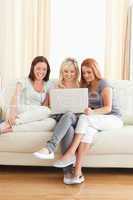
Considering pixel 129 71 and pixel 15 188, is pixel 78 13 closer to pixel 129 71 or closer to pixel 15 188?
pixel 129 71

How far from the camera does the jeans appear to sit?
2.59 meters

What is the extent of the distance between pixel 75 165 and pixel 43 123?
1.39 feet

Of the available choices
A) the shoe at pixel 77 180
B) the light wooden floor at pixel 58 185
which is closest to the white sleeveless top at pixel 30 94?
the light wooden floor at pixel 58 185

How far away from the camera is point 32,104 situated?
3.08 metres

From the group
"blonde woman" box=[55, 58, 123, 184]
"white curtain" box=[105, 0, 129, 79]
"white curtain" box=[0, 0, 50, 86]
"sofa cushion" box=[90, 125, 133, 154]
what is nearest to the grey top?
"blonde woman" box=[55, 58, 123, 184]

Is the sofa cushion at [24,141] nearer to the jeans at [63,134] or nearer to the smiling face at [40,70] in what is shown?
the jeans at [63,134]

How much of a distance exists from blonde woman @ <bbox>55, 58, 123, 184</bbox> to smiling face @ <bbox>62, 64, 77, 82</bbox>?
8cm

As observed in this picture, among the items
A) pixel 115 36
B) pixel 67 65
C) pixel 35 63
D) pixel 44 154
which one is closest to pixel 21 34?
pixel 115 36

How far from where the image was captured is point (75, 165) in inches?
104

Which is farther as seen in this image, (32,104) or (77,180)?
(32,104)

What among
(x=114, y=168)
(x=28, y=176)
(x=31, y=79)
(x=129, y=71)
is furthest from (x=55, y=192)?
(x=129, y=71)

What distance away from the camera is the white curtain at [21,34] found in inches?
167

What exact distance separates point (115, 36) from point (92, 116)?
172 cm

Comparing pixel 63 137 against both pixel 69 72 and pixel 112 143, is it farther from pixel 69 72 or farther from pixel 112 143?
pixel 69 72
